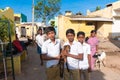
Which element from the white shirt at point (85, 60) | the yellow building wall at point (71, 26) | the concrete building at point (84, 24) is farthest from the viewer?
the yellow building wall at point (71, 26)

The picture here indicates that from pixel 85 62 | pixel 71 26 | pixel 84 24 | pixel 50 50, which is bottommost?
pixel 85 62

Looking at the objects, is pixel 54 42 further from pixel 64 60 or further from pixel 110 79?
pixel 110 79

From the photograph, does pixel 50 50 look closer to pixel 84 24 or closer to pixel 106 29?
pixel 84 24

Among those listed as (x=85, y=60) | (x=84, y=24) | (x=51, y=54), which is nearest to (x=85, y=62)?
(x=85, y=60)

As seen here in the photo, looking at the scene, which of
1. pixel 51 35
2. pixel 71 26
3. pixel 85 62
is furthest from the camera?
pixel 71 26

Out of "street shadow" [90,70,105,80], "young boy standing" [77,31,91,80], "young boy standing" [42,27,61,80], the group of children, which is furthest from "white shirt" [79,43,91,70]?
"street shadow" [90,70,105,80]

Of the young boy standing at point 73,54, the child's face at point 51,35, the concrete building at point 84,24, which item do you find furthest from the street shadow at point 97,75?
the concrete building at point 84,24

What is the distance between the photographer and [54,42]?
177 inches

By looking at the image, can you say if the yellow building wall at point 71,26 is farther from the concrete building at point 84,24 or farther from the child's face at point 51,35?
the child's face at point 51,35

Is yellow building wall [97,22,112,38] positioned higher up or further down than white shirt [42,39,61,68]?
higher up

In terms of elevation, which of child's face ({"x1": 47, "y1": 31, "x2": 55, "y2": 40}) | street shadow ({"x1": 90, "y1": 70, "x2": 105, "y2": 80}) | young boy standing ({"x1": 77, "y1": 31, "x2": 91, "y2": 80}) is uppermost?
child's face ({"x1": 47, "y1": 31, "x2": 55, "y2": 40})

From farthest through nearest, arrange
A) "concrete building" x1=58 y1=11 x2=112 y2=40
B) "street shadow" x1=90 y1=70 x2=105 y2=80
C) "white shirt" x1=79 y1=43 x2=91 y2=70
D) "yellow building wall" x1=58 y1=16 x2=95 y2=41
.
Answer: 1. "yellow building wall" x1=58 y1=16 x2=95 y2=41
2. "concrete building" x1=58 y1=11 x2=112 y2=40
3. "street shadow" x1=90 y1=70 x2=105 y2=80
4. "white shirt" x1=79 y1=43 x2=91 y2=70

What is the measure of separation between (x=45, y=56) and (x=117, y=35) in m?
22.9

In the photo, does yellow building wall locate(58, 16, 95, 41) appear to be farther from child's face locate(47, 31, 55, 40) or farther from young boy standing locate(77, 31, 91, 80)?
child's face locate(47, 31, 55, 40)
